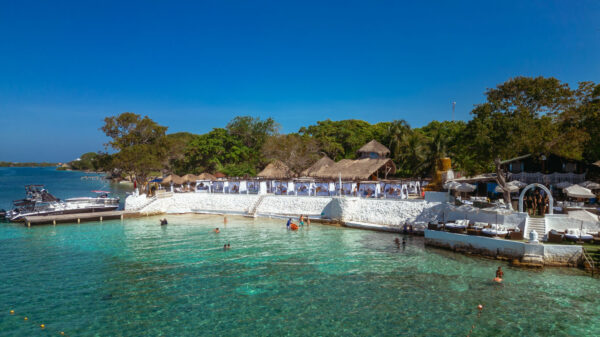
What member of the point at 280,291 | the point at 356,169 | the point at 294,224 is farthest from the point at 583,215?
the point at 356,169

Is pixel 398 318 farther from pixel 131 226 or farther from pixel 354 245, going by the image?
pixel 131 226

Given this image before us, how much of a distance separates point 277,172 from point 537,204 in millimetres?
24476

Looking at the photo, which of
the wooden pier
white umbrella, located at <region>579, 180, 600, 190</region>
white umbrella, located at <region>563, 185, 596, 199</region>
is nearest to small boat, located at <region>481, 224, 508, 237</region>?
white umbrella, located at <region>563, 185, 596, 199</region>

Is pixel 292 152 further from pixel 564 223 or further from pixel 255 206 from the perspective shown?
pixel 564 223

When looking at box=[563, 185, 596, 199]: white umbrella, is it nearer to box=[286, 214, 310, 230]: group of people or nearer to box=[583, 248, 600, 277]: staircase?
box=[583, 248, 600, 277]: staircase

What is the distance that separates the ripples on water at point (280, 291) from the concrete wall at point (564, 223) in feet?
10.4

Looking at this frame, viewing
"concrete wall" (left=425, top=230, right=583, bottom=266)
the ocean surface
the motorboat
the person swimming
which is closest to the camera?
the ocean surface

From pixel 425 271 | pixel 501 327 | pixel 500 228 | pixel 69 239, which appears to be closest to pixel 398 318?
pixel 501 327

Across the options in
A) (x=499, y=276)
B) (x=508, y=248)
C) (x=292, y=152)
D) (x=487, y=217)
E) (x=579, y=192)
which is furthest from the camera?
(x=292, y=152)

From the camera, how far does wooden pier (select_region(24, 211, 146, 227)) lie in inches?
1150

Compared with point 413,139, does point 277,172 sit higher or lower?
lower

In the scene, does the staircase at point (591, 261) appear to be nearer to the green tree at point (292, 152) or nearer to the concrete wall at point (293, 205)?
the concrete wall at point (293, 205)

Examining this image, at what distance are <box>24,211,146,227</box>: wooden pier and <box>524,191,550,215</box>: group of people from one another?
104 ft

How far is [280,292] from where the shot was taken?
13.8 metres
